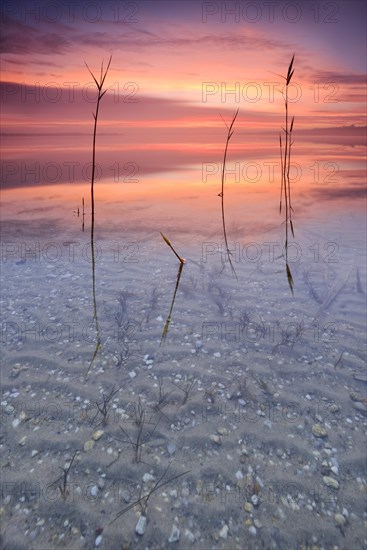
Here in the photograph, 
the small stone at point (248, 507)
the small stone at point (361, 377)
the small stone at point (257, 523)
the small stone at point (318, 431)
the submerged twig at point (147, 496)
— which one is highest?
the small stone at point (361, 377)

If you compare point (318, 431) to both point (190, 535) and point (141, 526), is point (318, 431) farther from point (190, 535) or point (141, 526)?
point (141, 526)

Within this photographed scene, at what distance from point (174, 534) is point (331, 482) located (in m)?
1.52

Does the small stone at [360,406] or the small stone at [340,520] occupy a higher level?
the small stone at [360,406]

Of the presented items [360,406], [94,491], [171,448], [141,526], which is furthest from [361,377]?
[94,491]

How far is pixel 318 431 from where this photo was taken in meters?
3.62

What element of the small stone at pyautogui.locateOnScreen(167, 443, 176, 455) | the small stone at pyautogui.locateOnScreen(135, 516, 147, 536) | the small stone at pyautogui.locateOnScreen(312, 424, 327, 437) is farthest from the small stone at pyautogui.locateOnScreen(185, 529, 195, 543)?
the small stone at pyautogui.locateOnScreen(312, 424, 327, 437)

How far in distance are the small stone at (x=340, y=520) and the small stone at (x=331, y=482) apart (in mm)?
249

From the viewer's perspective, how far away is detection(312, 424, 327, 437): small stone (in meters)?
3.58

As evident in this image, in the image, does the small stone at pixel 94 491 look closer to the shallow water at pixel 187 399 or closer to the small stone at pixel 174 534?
the shallow water at pixel 187 399

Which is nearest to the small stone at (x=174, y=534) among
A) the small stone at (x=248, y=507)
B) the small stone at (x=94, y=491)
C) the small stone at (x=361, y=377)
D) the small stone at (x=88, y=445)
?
the small stone at (x=248, y=507)

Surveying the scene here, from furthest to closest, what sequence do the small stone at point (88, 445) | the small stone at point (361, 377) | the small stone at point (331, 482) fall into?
the small stone at point (361, 377) → the small stone at point (88, 445) → the small stone at point (331, 482)

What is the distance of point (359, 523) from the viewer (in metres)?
2.81

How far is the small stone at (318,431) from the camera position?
3.58 m

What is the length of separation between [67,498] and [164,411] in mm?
1268
